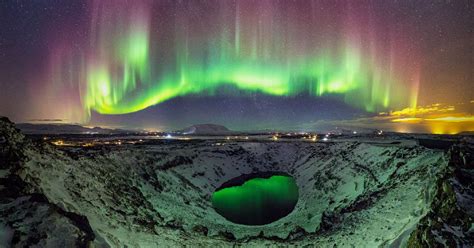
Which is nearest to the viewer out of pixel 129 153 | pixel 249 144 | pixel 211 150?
pixel 129 153

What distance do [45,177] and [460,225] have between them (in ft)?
101

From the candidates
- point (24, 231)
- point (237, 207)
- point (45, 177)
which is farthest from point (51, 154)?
point (237, 207)

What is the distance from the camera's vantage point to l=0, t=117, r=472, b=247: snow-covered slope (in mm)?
21478

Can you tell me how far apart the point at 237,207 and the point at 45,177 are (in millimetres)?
28135

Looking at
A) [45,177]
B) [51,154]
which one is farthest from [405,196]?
[51,154]

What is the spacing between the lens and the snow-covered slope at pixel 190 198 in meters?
21.5

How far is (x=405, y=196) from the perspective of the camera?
1126 inches

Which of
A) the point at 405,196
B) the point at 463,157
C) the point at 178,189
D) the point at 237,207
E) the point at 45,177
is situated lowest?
the point at 237,207

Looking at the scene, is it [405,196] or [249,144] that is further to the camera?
[249,144]

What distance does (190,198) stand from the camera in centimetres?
4506

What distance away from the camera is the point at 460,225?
16734mm

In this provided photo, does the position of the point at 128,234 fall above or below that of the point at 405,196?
below

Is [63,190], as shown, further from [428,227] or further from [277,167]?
[277,167]

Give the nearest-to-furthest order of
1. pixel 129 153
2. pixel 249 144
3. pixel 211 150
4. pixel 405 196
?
pixel 405 196 < pixel 129 153 < pixel 211 150 < pixel 249 144
